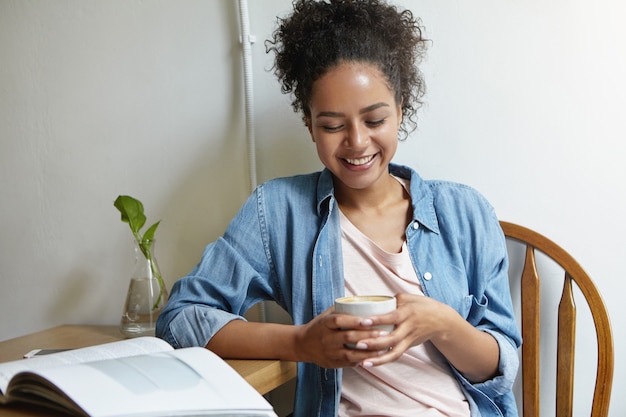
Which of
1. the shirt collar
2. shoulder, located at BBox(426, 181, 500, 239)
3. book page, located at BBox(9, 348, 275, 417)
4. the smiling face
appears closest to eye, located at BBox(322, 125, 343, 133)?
the smiling face

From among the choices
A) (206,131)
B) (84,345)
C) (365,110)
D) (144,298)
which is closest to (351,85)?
(365,110)

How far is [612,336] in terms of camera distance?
1.31 meters

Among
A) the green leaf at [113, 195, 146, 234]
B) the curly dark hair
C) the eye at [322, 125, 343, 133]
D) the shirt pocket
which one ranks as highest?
the curly dark hair

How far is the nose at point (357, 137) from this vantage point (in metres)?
1.21

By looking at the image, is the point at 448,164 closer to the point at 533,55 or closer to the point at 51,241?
the point at 533,55

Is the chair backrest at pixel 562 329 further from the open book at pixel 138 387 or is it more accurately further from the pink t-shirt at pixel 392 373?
the open book at pixel 138 387

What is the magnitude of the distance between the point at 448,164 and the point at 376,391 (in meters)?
0.52

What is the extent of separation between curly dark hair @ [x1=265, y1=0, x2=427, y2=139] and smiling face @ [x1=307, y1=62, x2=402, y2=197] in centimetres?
3

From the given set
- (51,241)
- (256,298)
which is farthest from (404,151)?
(51,241)

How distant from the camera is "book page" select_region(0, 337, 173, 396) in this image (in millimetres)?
917

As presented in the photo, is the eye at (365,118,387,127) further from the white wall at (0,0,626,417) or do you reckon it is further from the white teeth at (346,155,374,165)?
the white wall at (0,0,626,417)

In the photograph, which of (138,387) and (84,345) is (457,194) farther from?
(84,345)

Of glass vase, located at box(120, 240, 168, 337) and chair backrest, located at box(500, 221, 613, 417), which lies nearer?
chair backrest, located at box(500, 221, 613, 417)

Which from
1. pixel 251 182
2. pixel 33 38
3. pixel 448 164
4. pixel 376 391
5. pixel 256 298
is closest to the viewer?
pixel 376 391
